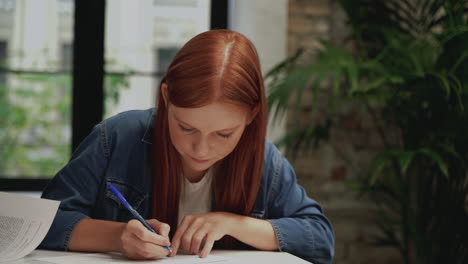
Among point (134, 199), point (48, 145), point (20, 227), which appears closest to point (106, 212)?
point (134, 199)

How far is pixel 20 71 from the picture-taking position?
3.17 meters

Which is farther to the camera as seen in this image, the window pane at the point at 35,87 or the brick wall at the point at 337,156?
the window pane at the point at 35,87

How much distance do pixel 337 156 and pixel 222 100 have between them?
1.91m

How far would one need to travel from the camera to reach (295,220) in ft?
4.94

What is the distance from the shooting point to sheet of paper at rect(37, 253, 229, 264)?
1.18 meters

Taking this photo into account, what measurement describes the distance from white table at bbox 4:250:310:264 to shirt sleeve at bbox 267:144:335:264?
6 cm

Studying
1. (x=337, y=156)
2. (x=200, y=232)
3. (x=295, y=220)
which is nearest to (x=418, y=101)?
(x=337, y=156)

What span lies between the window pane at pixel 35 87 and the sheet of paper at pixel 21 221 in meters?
2.05

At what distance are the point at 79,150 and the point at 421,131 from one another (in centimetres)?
153

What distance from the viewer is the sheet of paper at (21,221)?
115cm

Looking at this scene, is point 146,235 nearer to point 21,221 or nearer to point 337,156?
point 21,221

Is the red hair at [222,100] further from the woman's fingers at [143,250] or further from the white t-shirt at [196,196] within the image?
the woman's fingers at [143,250]

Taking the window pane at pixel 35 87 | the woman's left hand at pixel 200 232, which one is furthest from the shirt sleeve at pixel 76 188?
the window pane at pixel 35 87

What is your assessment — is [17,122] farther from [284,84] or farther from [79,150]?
[79,150]
